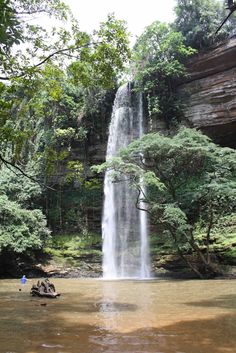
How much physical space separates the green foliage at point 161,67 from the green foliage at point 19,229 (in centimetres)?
989

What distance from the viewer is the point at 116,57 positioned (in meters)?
8.70

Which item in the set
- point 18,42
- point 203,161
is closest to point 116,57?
point 18,42

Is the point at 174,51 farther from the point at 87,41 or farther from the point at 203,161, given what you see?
the point at 87,41

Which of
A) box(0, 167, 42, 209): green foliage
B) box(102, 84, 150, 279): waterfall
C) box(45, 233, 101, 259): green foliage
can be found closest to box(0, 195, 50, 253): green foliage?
box(45, 233, 101, 259): green foliage

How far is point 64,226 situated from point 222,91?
13.7 meters

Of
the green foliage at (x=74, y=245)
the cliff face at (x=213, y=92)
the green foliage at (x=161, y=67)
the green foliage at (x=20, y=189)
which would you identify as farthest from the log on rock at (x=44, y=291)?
the cliff face at (x=213, y=92)

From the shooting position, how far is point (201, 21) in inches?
1005

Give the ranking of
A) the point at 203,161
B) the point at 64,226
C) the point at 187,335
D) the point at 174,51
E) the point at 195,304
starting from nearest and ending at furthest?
the point at 187,335, the point at 195,304, the point at 203,161, the point at 174,51, the point at 64,226

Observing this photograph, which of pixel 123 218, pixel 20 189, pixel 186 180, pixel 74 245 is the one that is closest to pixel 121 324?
pixel 186 180

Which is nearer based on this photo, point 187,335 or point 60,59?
point 187,335

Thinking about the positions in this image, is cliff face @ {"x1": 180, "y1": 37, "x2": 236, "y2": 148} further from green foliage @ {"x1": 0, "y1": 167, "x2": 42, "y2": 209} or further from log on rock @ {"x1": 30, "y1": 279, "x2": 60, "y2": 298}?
log on rock @ {"x1": 30, "y1": 279, "x2": 60, "y2": 298}

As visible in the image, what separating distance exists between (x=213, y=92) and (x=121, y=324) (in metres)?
18.9

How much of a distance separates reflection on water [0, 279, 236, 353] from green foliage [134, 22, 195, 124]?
15563 millimetres

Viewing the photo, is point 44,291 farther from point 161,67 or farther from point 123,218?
point 161,67
